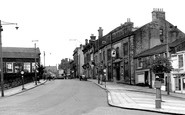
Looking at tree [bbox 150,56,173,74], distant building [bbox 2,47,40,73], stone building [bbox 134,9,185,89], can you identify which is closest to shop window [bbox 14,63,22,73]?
distant building [bbox 2,47,40,73]

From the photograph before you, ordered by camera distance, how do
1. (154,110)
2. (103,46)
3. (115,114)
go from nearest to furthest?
(115,114) < (154,110) < (103,46)

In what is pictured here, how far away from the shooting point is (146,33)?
3959cm

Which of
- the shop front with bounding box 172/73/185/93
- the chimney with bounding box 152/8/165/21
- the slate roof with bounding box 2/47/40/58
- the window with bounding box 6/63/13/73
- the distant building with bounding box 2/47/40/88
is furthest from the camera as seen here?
the slate roof with bounding box 2/47/40/58

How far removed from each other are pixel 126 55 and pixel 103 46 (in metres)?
12.1

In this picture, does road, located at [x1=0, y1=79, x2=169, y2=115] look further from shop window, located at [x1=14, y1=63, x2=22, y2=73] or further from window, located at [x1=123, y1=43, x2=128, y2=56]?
shop window, located at [x1=14, y1=63, x2=22, y2=73]

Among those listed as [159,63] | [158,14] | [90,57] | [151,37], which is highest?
[158,14]

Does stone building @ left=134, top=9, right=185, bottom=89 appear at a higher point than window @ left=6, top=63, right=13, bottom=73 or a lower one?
higher

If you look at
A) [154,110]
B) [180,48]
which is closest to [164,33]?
[180,48]

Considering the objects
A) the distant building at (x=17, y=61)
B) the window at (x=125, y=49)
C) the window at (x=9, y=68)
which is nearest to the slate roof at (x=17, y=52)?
the distant building at (x=17, y=61)

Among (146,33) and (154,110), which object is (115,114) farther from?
(146,33)

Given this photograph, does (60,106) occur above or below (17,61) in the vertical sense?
below

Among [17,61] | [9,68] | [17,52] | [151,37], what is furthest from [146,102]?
[17,52]

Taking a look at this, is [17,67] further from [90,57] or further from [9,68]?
[90,57]

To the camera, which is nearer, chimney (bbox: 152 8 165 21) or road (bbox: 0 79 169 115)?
road (bbox: 0 79 169 115)
